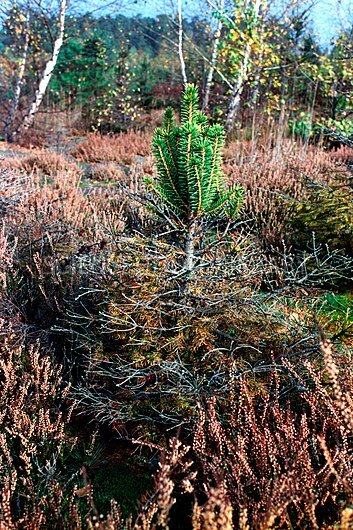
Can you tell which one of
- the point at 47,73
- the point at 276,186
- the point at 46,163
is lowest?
the point at 46,163

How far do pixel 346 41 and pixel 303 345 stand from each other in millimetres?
13970

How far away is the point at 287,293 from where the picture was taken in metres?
2.40

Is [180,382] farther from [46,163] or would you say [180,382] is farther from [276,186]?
[46,163]

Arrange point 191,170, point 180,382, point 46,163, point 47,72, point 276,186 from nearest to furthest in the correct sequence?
point 191,170 < point 180,382 < point 276,186 < point 46,163 < point 47,72

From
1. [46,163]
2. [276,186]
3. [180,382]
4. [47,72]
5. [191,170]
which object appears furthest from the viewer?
[47,72]

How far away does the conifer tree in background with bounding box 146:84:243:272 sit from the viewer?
1913mm

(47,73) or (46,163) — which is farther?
(47,73)

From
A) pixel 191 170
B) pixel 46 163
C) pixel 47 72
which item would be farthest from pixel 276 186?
pixel 47 72

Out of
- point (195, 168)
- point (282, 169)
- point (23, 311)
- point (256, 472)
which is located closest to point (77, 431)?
point (23, 311)

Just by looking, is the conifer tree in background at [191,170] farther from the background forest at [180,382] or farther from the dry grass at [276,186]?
the dry grass at [276,186]

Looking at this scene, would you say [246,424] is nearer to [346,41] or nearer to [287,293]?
[287,293]

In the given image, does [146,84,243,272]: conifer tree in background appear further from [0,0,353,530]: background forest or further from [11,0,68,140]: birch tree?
[11,0,68,140]: birch tree

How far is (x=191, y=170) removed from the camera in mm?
1928

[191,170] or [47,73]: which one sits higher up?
[47,73]
